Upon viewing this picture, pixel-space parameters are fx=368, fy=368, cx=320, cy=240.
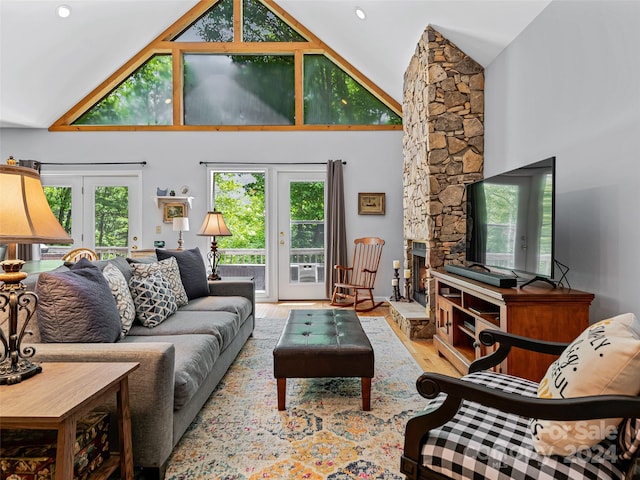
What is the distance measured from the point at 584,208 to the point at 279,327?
3.03m

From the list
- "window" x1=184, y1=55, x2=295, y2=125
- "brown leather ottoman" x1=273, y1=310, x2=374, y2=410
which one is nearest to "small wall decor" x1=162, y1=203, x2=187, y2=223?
"window" x1=184, y1=55, x2=295, y2=125

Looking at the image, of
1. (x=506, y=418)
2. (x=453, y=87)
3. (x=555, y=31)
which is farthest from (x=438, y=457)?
(x=453, y=87)

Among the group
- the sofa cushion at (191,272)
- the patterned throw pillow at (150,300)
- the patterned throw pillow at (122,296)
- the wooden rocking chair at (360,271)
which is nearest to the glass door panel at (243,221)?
the wooden rocking chair at (360,271)

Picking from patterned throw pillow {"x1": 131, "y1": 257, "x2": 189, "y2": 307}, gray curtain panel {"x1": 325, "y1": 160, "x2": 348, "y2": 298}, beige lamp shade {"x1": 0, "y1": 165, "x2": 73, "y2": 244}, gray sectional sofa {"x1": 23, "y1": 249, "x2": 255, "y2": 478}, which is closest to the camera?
beige lamp shade {"x1": 0, "y1": 165, "x2": 73, "y2": 244}

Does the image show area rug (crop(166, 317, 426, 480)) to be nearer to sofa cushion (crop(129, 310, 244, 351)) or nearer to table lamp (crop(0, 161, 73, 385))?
sofa cushion (crop(129, 310, 244, 351))

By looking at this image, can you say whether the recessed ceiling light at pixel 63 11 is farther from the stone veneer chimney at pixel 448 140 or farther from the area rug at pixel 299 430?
the area rug at pixel 299 430

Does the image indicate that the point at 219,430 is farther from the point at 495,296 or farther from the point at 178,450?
the point at 495,296

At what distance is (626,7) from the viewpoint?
1.97 meters

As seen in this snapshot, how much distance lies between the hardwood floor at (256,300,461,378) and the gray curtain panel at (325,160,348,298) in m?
0.57

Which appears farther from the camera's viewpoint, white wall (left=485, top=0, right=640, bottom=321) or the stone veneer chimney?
the stone veneer chimney

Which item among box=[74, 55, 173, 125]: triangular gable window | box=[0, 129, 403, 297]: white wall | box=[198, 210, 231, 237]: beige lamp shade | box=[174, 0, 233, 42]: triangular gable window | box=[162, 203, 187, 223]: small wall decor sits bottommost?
box=[198, 210, 231, 237]: beige lamp shade

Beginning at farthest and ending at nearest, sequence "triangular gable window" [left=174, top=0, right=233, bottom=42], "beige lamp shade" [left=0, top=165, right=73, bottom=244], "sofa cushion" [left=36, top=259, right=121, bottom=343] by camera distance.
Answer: "triangular gable window" [left=174, top=0, right=233, bottom=42] → "sofa cushion" [left=36, top=259, right=121, bottom=343] → "beige lamp shade" [left=0, top=165, right=73, bottom=244]

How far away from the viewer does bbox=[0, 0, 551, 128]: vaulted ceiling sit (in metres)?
3.30

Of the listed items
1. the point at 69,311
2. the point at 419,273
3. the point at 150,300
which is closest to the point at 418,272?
the point at 419,273
